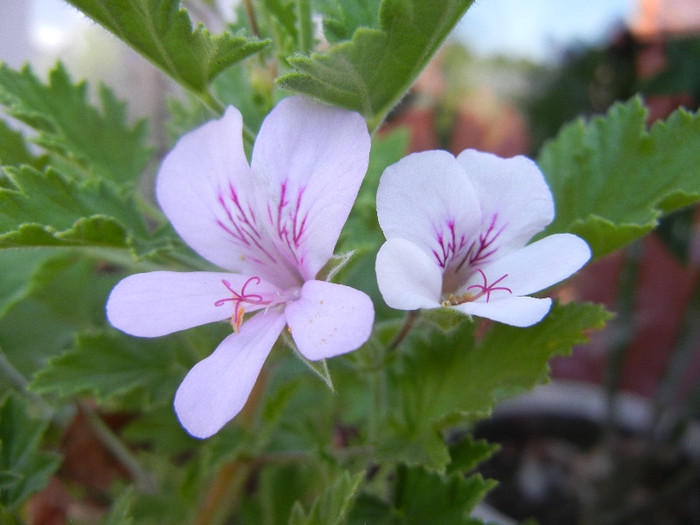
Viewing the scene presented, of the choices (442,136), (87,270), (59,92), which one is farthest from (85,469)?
(442,136)

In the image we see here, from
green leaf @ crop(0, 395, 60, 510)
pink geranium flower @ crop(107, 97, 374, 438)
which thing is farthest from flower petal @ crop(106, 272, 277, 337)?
green leaf @ crop(0, 395, 60, 510)

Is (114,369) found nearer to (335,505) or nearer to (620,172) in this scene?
(335,505)

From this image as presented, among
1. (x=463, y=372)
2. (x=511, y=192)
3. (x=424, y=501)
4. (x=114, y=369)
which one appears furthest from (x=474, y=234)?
(x=114, y=369)

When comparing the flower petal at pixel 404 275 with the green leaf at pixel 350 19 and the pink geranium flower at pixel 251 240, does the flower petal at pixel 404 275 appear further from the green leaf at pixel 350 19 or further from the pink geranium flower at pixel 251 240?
the green leaf at pixel 350 19

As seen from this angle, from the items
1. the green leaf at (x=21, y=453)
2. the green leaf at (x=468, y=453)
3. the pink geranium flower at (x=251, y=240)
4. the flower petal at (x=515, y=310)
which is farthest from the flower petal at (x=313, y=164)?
the green leaf at (x=21, y=453)

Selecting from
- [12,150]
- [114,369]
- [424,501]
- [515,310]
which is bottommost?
[424,501]

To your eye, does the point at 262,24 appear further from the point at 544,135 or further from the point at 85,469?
the point at 544,135

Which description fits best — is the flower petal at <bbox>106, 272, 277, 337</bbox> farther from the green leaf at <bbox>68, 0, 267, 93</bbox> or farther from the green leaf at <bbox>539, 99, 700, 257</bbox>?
the green leaf at <bbox>539, 99, 700, 257</bbox>
